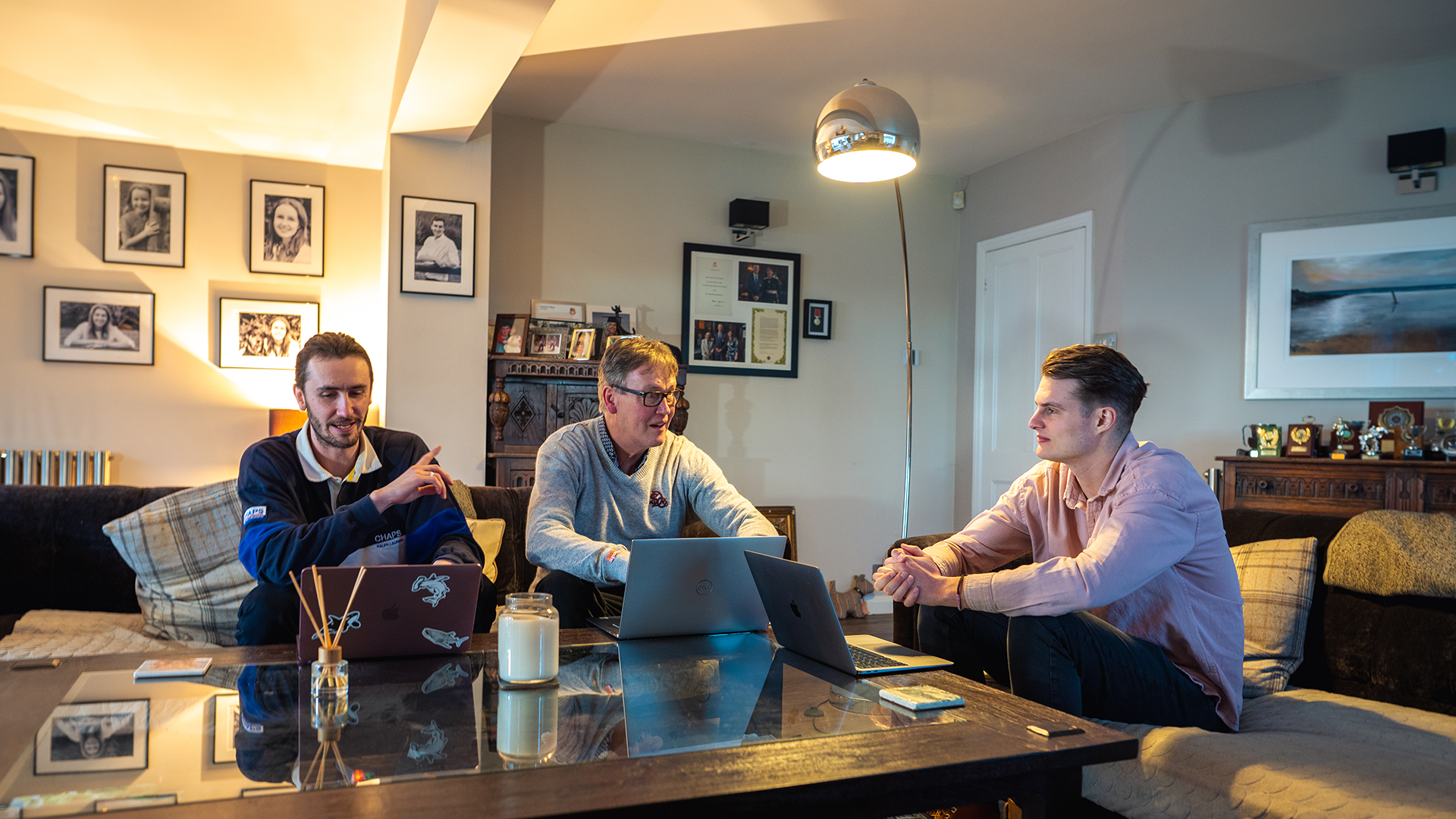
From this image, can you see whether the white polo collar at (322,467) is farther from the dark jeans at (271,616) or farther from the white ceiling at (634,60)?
the white ceiling at (634,60)

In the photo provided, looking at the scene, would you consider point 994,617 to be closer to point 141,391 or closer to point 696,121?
point 696,121

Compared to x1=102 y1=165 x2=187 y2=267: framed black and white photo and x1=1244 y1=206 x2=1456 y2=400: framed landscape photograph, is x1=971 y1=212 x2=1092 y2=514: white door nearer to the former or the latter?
x1=1244 y1=206 x2=1456 y2=400: framed landscape photograph

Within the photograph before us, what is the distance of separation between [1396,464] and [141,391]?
18.7 feet

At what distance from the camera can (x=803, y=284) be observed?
5.47 metres

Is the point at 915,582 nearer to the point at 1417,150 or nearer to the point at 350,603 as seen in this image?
the point at 350,603

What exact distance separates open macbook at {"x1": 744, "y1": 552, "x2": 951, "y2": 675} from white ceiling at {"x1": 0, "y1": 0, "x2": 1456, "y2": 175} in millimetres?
2007

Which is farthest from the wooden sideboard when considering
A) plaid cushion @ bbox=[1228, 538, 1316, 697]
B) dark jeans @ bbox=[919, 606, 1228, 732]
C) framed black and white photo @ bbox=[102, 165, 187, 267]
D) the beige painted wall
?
framed black and white photo @ bbox=[102, 165, 187, 267]

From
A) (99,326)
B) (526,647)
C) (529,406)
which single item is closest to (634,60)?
(529,406)

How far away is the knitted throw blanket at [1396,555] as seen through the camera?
6.57ft

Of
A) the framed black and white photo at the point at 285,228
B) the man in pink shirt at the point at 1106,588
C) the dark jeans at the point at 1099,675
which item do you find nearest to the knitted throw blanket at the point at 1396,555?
the man in pink shirt at the point at 1106,588

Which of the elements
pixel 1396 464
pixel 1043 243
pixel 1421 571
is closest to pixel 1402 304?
pixel 1396 464

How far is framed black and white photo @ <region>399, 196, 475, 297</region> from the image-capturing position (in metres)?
4.24

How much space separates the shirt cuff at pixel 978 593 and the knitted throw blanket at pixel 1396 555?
99 centimetres

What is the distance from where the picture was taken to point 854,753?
114 cm
